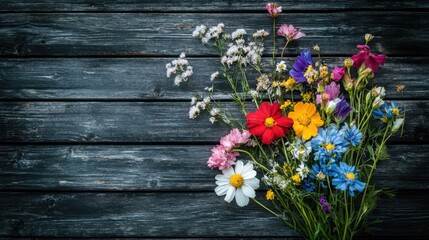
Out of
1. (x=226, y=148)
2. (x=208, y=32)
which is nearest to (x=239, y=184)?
(x=226, y=148)

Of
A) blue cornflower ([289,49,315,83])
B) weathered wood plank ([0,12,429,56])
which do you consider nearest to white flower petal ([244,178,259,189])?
blue cornflower ([289,49,315,83])

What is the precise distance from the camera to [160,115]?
4.62ft

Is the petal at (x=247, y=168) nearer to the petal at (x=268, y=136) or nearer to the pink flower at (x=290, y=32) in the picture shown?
the petal at (x=268, y=136)

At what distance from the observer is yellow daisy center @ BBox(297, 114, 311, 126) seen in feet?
4.11

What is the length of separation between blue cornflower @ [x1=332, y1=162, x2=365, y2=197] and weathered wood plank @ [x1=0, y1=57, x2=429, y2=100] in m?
0.42

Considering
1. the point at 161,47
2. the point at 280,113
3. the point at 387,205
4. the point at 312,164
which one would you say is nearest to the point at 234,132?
the point at 280,113

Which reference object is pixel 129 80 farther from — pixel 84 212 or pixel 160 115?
pixel 84 212

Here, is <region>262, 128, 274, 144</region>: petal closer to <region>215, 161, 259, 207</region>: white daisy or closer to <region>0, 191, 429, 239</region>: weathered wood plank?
<region>215, 161, 259, 207</region>: white daisy

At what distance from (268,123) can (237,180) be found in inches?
8.3

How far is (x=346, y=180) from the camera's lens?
1137mm

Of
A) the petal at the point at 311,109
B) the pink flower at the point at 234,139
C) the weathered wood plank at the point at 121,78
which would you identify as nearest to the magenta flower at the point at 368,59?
the weathered wood plank at the point at 121,78

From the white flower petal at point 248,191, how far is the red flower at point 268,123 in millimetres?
158

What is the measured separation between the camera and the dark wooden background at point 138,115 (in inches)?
53.0

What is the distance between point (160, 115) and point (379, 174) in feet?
2.59
